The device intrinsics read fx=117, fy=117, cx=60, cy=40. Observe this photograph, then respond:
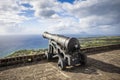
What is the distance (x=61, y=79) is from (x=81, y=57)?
2.67m

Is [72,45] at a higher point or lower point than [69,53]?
higher

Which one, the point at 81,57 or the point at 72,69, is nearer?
the point at 72,69

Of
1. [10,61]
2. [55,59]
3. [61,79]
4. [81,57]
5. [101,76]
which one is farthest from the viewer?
[55,59]

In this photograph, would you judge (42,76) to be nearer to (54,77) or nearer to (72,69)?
(54,77)

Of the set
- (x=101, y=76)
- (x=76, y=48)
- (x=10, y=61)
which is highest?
(x=76, y=48)

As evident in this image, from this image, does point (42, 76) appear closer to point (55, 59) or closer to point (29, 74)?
point (29, 74)

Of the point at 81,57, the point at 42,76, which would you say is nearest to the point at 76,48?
the point at 81,57

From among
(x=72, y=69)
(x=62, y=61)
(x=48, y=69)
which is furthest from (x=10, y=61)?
(x=72, y=69)

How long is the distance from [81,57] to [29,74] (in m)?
3.72

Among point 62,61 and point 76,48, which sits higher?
point 76,48

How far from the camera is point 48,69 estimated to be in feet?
25.6

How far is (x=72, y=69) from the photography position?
7.84 m

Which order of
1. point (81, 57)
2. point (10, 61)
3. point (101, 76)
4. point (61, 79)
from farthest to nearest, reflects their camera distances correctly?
point (10, 61) < point (81, 57) < point (101, 76) < point (61, 79)

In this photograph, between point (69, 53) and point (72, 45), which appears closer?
point (72, 45)
